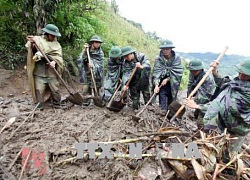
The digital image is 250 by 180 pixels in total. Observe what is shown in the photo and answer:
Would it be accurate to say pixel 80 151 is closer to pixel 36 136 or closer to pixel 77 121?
pixel 36 136

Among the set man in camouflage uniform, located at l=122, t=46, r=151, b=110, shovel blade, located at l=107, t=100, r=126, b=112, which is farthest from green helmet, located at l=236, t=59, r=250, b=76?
shovel blade, located at l=107, t=100, r=126, b=112

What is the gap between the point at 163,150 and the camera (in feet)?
10.7

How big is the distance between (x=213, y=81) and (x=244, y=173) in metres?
2.44

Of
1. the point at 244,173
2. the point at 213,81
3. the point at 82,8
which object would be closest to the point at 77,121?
the point at 213,81

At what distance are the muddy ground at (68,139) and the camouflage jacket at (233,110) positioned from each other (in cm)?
51

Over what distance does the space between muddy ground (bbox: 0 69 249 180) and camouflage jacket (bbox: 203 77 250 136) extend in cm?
51

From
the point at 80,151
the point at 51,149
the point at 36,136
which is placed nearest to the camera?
the point at 80,151

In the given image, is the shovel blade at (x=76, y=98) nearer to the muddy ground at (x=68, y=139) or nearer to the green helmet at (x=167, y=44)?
the muddy ground at (x=68, y=139)

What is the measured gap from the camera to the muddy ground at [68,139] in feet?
10.4

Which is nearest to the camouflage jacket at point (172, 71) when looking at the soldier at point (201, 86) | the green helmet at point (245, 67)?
the soldier at point (201, 86)

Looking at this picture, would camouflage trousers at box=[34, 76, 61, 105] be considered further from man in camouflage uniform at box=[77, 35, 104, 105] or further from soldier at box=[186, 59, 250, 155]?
soldier at box=[186, 59, 250, 155]

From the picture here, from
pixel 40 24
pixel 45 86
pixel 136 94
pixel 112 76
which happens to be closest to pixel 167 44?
pixel 136 94

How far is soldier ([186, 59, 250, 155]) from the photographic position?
335cm

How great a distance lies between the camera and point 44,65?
589 cm
